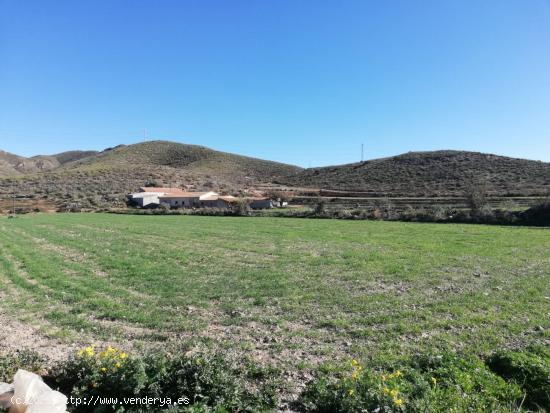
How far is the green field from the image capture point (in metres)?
6.93

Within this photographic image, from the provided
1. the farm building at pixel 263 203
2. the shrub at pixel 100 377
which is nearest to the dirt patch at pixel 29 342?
the shrub at pixel 100 377

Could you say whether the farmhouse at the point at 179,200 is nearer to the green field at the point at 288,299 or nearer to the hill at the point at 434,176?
the hill at the point at 434,176

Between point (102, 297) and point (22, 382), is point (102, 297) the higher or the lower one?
the lower one

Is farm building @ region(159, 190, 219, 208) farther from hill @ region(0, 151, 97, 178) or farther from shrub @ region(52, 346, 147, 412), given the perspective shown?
hill @ region(0, 151, 97, 178)

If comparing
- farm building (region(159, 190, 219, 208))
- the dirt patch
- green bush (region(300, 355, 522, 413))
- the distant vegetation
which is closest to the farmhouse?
farm building (region(159, 190, 219, 208))

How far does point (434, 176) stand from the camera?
80312mm

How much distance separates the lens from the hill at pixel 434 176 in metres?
67.2

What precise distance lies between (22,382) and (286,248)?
1602cm

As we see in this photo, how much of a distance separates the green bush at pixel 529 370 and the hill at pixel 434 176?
60.4 meters

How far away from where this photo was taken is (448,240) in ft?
76.4

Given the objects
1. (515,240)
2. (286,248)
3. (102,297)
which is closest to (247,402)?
(102,297)

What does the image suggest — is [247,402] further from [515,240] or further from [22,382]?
[515,240]

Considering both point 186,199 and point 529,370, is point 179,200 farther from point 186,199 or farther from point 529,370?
point 529,370

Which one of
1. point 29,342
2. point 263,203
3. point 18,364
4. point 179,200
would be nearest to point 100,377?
point 18,364
